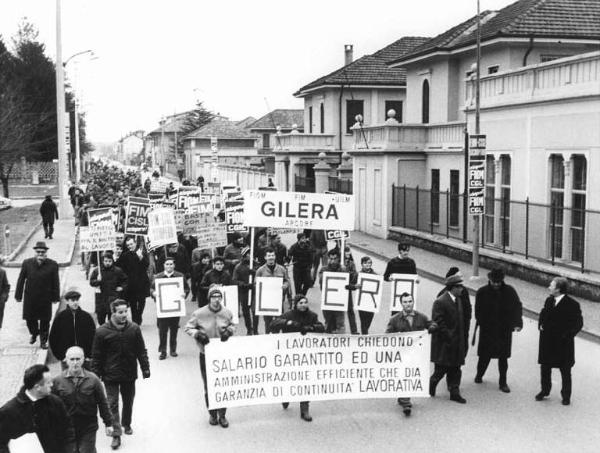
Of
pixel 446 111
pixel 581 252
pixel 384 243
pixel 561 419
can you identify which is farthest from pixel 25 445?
pixel 446 111

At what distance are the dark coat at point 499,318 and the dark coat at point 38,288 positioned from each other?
7036 mm

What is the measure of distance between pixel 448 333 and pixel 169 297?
4642 millimetres

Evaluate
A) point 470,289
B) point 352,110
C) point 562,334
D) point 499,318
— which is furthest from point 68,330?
point 352,110

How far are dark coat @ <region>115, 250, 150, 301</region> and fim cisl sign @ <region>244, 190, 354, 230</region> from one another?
2.11 metres

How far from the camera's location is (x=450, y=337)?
1159 cm

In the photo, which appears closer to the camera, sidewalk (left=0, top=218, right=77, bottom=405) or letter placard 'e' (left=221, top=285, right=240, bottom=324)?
sidewalk (left=0, top=218, right=77, bottom=405)

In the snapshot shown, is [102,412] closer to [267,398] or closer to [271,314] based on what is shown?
[267,398]

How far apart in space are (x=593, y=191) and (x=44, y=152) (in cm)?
7283

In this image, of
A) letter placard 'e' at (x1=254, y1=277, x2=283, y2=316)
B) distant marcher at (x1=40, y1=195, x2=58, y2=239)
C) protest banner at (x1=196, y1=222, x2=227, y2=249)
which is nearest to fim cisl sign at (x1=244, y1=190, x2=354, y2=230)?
letter placard 'e' at (x1=254, y1=277, x2=283, y2=316)

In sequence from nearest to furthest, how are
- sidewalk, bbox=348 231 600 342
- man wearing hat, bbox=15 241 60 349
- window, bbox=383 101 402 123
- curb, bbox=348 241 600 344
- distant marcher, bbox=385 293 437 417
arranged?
distant marcher, bbox=385 293 437 417
man wearing hat, bbox=15 241 60 349
curb, bbox=348 241 600 344
sidewalk, bbox=348 231 600 342
window, bbox=383 101 402 123

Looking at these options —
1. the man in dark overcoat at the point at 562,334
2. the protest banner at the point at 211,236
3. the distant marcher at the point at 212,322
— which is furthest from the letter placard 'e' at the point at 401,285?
the protest banner at the point at 211,236

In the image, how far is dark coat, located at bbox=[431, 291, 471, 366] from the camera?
1159cm

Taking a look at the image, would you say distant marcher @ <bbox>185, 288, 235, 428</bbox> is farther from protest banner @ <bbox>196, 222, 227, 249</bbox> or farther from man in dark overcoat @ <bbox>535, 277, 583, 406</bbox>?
protest banner @ <bbox>196, 222, 227, 249</bbox>

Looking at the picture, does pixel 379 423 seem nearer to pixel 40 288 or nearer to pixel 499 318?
pixel 499 318
